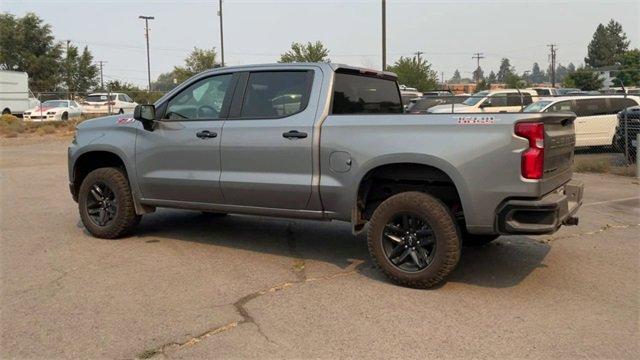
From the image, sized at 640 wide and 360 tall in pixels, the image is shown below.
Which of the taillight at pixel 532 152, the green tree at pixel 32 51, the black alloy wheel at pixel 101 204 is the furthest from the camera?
the green tree at pixel 32 51

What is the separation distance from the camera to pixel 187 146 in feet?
19.9

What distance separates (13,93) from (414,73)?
120 ft

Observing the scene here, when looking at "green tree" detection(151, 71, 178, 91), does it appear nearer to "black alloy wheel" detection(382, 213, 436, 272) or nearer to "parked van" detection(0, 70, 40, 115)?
"parked van" detection(0, 70, 40, 115)

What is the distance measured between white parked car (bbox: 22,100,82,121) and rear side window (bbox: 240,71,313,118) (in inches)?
1141

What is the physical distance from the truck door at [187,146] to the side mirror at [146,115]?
0.25 feet

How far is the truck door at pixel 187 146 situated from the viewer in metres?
5.95

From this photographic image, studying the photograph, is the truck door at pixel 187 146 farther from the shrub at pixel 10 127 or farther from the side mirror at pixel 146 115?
the shrub at pixel 10 127

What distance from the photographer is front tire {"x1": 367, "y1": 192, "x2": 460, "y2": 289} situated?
4.75 m

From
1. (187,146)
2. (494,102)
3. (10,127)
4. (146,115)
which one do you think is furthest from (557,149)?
(10,127)

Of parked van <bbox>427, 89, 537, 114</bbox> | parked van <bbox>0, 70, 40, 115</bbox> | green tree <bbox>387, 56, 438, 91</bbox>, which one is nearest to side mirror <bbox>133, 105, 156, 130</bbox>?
parked van <bbox>427, 89, 537, 114</bbox>

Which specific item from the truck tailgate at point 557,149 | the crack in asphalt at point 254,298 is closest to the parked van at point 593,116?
the truck tailgate at point 557,149

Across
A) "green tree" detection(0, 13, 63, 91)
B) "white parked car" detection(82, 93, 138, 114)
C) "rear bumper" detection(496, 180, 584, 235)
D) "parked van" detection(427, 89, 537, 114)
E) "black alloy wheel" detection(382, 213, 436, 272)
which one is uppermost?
Result: "green tree" detection(0, 13, 63, 91)

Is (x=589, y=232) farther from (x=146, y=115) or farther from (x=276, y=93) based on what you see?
(x=146, y=115)

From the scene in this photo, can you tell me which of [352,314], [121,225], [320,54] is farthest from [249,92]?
[320,54]
